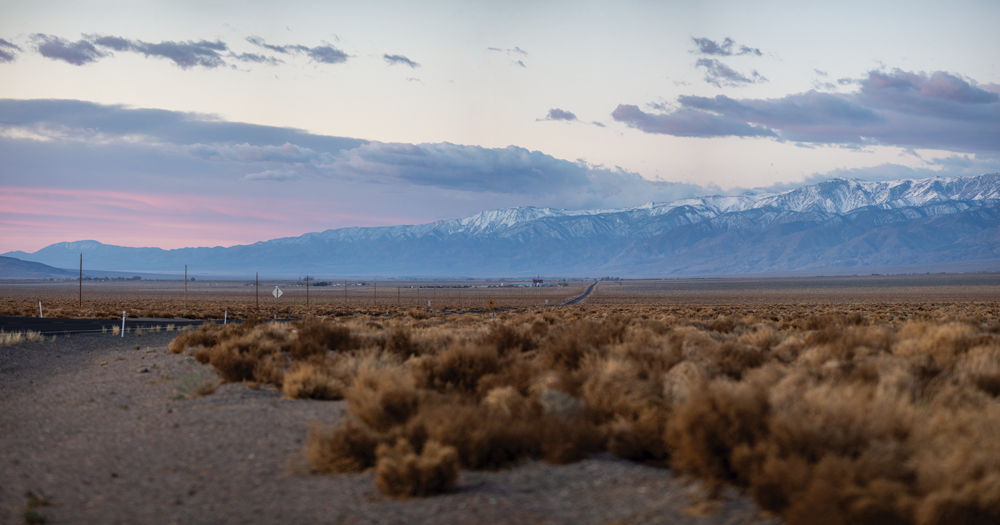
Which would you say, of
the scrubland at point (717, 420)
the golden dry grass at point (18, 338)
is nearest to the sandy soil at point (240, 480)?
the scrubland at point (717, 420)

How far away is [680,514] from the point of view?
21.3ft

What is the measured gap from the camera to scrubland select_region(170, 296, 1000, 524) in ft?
20.3

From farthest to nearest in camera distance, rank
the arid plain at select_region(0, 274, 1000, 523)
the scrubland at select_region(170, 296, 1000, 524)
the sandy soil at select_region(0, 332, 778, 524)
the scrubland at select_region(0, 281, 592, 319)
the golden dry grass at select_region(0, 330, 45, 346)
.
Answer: the scrubland at select_region(0, 281, 592, 319) < the golden dry grass at select_region(0, 330, 45, 346) < the sandy soil at select_region(0, 332, 778, 524) < the arid plain at select_region(0, 274, 1000, 523) < the scrubland at select_region(170, 296, 1000, 524)

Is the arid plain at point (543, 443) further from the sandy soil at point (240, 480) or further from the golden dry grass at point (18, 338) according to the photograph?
the golden dry grass at point (18, 338)

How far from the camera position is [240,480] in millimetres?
7898

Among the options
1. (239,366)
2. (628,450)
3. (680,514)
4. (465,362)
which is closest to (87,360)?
(239,366)

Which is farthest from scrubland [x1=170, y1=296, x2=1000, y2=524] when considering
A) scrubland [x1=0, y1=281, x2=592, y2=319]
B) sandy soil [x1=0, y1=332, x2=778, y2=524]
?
scrubland [x1=0, y1=281, x2=592, y2=319]

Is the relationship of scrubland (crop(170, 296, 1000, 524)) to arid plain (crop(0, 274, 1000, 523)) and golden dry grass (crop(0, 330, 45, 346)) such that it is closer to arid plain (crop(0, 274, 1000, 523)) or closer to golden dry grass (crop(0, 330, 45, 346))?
arid plain (crop(0, 274, 1000, 523))

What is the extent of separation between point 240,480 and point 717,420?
5.23 metres

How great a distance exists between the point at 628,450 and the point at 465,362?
458cm

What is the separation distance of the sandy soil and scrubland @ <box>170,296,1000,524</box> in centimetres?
30

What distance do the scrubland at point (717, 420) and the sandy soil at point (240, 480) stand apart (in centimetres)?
30

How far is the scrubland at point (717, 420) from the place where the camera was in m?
6.18

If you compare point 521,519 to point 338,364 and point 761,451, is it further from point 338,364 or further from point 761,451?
point 338,364
